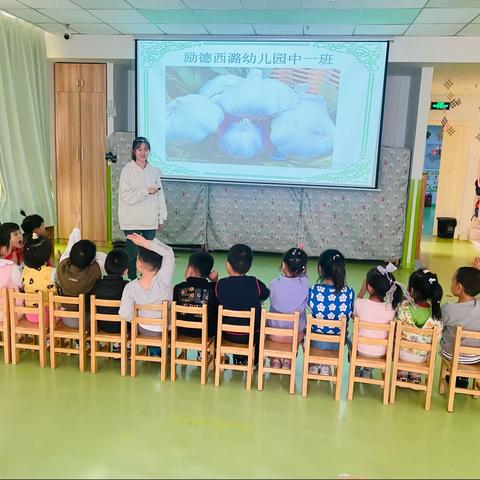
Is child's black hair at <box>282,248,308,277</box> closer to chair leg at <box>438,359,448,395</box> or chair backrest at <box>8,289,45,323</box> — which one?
chair leg at <box>438,359,448,395</box>

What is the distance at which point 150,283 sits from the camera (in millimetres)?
2867

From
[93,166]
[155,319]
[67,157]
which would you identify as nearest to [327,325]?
[155,319]

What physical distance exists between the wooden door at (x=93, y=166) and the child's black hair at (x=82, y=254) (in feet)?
12.4

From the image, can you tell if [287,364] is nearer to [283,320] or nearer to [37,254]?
[283,320]

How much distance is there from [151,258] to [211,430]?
1038 mm

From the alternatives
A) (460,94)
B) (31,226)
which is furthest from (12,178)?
(460,94)

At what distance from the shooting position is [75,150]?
6492mm

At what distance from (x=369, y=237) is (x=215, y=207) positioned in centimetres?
201

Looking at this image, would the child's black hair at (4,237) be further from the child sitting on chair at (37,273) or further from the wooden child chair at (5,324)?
the wooden child chair at (5,324)

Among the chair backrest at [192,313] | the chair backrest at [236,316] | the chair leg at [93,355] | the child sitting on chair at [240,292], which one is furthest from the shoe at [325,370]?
the chair leg at [93,355]

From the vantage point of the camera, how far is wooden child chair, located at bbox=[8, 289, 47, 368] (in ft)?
9.46

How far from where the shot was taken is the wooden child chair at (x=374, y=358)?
2.60m

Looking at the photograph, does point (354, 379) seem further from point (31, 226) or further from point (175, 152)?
point (175, 152)

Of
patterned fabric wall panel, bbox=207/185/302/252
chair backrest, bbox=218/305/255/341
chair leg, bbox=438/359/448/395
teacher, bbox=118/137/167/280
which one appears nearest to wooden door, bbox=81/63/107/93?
patterned fabric wall panel, bbox=207/185/302/252
